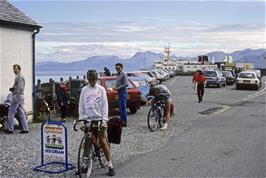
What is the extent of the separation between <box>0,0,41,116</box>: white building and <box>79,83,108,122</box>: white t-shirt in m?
6.77

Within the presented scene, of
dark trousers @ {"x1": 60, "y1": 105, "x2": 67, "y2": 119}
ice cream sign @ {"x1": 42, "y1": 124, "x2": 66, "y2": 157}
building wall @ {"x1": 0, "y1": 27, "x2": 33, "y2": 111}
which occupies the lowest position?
dark trousers @ {"x1": 60, "y1": 105, "x2": 67, "y2": 119}

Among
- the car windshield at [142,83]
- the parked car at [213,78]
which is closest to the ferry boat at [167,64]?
the parked car at [213,78]

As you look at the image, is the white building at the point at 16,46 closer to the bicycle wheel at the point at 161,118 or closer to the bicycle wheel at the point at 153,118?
the bicycle wheel at the point at 153,118

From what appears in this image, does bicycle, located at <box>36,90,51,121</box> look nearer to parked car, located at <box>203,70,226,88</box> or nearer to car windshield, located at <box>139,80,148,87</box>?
car windshield, located at <box>139,80,148,87</box>

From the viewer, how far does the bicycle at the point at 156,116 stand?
1434cm

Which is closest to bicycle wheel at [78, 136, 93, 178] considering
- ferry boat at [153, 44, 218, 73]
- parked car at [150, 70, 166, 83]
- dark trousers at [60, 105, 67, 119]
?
dark trousers at [60, 105, 67, 119]

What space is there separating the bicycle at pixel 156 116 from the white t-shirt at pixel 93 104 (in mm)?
6144

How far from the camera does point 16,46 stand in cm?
1514

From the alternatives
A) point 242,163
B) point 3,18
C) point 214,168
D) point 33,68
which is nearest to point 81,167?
point 214,168

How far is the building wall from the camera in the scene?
14.4 meters

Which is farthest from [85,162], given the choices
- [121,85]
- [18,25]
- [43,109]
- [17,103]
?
[43,109]

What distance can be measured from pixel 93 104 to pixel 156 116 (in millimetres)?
6491

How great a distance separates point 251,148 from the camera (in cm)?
1121

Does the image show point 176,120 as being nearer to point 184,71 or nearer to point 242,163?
point 242,163
